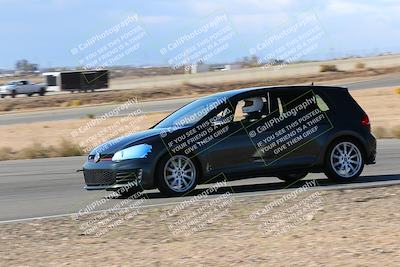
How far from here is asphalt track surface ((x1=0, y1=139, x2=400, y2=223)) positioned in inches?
Result: 439

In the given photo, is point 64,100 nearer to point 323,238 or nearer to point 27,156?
point 27,156

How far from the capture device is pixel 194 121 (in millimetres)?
11891

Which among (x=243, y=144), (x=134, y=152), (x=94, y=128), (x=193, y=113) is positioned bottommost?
(x=243, y=144)

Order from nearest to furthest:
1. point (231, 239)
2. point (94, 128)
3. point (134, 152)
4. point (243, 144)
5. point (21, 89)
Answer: point (231, 239) → point (134, 152) → point (243, 144) → point (94, 128) → point (21, 89)

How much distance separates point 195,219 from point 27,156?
13224 millimetres

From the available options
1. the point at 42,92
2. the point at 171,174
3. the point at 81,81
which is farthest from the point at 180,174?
the point at 42,92

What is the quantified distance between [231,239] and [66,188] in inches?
243

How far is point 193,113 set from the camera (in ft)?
40.0

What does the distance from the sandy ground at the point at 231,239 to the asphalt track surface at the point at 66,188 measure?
4.08ft

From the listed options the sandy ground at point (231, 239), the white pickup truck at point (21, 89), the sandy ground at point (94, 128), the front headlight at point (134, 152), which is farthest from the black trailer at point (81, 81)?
the sandy ground at point (231, 239)

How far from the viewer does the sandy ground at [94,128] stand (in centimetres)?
2833

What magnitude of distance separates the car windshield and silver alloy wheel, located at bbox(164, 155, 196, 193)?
0.56m

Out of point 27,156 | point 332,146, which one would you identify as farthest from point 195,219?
point 27,156

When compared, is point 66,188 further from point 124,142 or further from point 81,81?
point 81,81
